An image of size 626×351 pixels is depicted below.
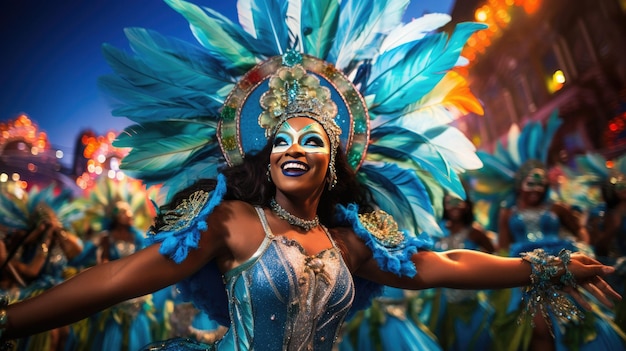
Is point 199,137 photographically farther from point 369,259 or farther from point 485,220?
point 485,220

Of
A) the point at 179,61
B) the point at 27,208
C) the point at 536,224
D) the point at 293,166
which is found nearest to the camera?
the point at 293,166

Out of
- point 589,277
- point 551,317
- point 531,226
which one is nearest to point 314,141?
point 589,277

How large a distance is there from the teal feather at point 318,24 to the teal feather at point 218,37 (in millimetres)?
265

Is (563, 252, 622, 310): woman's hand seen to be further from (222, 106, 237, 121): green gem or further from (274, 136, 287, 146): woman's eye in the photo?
(222, 106, 237, 121): green gem

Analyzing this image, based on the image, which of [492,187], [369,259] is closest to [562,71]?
[492,187]

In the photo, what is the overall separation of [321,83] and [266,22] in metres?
0.38

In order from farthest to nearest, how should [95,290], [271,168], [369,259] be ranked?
[369,259]
[271,168]
[95,290]

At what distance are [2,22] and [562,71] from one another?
735 cm

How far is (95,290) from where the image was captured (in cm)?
137

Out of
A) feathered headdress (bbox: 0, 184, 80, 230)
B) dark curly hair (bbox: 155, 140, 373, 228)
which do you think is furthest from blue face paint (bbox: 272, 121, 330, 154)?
feathered headdress (bbox: 0, 184, 80, 230)

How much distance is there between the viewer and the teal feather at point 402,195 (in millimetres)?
2148

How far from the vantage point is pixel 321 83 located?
79.1 inches

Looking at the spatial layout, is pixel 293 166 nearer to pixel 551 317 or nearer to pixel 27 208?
pixel 551 317

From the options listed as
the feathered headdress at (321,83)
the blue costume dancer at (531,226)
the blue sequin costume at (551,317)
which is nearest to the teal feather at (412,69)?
the feathered headdress at (321,83)
